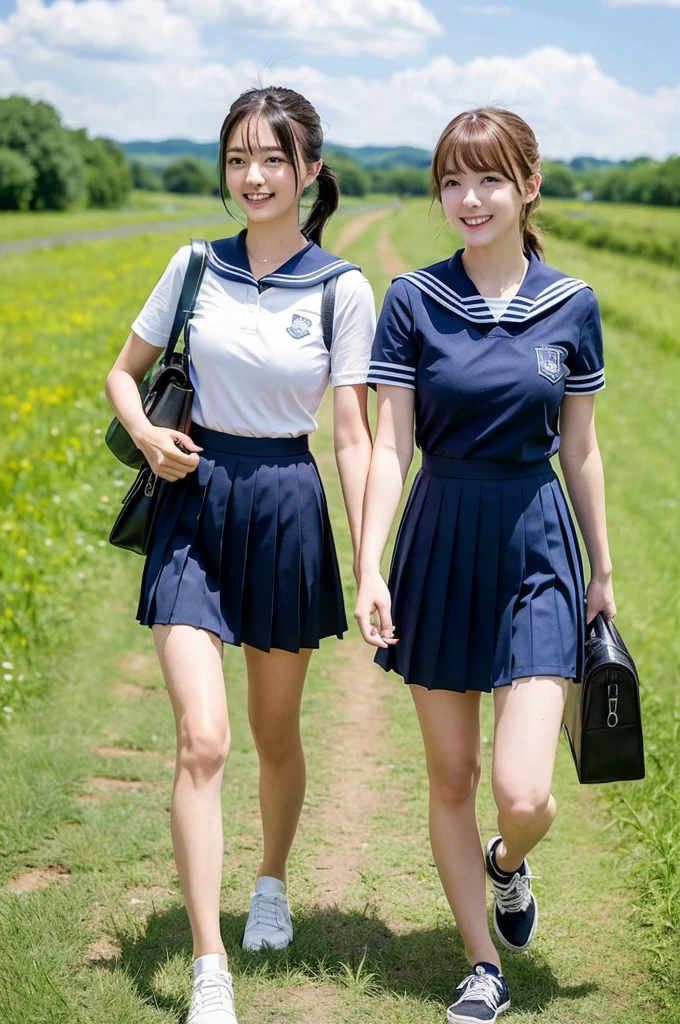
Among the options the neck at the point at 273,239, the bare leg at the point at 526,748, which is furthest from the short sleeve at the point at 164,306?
the bare leg at the point at 526,748

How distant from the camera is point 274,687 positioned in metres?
3.50

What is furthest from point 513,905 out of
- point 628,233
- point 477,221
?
point 628,233

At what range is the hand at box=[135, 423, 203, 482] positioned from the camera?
128 inches

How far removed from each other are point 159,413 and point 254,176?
707 mm

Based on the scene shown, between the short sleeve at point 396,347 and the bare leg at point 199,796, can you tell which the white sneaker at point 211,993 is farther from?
the short sleeve at point 396,347

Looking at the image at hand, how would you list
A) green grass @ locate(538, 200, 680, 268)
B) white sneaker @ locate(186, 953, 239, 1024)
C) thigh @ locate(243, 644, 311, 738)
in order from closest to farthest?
white sneaker @ locate(186, 953, 239, 1024) < thigh @ locate(243, 644, 311, 738) < green grass @ locate(538, 200, 680, 268)

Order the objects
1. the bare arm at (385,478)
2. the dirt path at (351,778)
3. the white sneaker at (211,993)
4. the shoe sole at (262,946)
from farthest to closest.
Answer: the dirt path at (351,778), the shoe sole at (262,946), the bare arm at (385,478), the white sneaker at (211,993)

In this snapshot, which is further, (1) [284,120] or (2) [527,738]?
(1) [284,120]

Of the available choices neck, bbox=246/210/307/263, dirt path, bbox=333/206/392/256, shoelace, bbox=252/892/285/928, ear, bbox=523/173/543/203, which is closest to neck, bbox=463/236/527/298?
ear, bbox=523/173/543/203

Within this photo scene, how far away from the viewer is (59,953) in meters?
3.47

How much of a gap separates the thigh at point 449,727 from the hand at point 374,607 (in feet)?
0.79

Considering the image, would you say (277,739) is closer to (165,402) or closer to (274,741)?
(274,741)

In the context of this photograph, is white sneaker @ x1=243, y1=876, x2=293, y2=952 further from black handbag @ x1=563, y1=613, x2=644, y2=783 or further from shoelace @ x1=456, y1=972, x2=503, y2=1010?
black handbag @ x1=563, y1=613, x2=644, y2=783

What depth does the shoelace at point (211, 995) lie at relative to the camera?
9.55 ft
